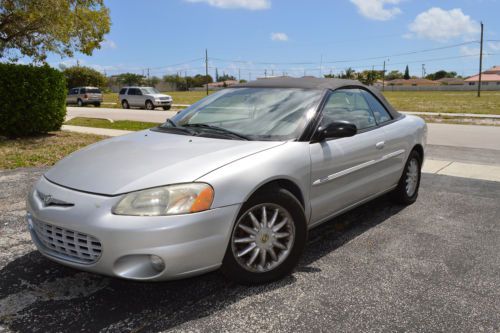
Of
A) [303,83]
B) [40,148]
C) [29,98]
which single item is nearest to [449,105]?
[29,98]

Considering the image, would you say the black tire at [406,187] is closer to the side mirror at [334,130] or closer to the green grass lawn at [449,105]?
the side mirror at [334,130]

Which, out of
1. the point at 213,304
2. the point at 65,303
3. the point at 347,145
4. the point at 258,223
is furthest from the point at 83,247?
the point at 347,145

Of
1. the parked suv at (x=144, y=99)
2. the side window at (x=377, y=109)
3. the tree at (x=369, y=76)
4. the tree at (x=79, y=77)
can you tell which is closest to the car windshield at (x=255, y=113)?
the side window at (x=377, y=109)

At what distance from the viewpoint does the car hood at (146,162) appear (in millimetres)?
2758

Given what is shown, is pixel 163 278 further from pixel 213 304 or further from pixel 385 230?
pixel 385 230

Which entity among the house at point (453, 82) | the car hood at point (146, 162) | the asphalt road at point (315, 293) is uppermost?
the house at point (453, 82)

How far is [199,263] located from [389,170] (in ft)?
8.38

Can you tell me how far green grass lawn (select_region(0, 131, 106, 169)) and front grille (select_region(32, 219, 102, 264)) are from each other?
5.58 metres

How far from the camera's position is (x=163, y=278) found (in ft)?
8.69

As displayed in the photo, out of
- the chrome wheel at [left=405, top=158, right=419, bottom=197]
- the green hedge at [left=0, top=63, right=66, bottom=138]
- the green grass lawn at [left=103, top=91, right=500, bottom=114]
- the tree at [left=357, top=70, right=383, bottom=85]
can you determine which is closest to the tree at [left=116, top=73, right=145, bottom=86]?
the tree at [left=357, top=70, right=383, bottom=85]

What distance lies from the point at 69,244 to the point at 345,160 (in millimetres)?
2248

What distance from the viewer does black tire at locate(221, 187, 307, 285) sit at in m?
2.90

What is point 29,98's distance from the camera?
34.0ft

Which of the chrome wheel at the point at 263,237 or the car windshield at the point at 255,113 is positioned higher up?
the car windshield at the point at 255,113
